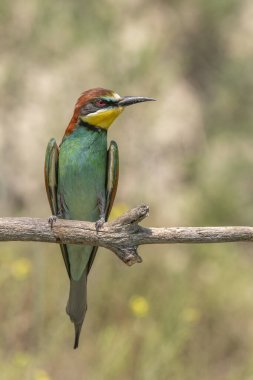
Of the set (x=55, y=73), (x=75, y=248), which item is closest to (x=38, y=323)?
(x=75, y=248)

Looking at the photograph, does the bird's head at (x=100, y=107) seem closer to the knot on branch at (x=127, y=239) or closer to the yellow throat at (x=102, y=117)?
the yellow throat at (x=102, y=117)

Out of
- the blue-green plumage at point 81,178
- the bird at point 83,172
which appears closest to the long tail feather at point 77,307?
the bird at point 83,172

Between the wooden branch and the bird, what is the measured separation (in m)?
0.41

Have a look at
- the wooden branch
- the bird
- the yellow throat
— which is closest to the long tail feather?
the bird

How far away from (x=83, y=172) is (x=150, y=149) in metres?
4.17

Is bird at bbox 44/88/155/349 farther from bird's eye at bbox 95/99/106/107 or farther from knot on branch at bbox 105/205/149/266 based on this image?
knot on branch at bbox 105/205/149/266

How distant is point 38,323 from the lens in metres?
3.77

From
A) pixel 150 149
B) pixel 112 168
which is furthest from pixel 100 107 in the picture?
pixel 150 149

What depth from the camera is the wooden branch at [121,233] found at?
107 inches

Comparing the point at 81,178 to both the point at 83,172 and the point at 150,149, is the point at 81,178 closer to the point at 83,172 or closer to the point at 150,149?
A: the point at 83,172

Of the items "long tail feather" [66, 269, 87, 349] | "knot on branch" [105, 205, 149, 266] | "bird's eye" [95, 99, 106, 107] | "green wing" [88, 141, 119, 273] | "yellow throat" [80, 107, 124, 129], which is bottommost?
"long tail feather" [66, 269, 87, 349]

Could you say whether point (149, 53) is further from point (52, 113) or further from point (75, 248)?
point (75, 248)

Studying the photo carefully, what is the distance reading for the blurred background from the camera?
4887 mm

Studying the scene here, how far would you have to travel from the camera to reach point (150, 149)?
7457 mm
